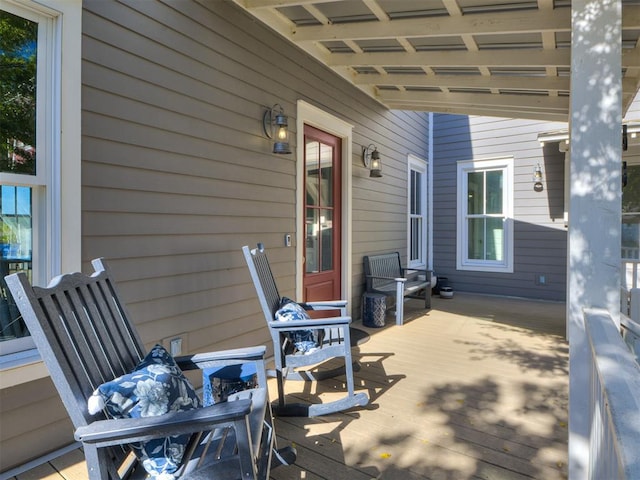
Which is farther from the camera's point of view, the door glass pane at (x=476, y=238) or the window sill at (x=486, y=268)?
the door glass pane at (x=476, y=238)

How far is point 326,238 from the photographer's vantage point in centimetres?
455

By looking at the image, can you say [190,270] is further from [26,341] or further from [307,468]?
[307,468]

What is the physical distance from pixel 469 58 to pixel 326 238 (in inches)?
90.3

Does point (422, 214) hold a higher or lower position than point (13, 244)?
higher

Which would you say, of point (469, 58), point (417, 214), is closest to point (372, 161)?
point (469, 58)

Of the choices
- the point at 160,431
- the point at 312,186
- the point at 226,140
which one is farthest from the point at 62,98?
the point at 312,186

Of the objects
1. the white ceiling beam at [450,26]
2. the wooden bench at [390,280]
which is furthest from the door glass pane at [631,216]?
the white ceiling beam at [450,26]

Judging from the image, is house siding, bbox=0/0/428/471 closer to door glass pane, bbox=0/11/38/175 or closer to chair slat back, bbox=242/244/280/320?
door glass pane, bbox=0/11/38/175

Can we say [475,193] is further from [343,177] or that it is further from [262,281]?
[262,281]

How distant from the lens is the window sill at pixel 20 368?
1.84m

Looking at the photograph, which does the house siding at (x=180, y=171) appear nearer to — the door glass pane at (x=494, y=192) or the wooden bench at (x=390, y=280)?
the wooden bench at (x=390, y=280)

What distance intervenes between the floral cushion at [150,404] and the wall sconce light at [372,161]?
4169mm

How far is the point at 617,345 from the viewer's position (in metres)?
1.25

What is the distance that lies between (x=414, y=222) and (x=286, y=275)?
163 inches
